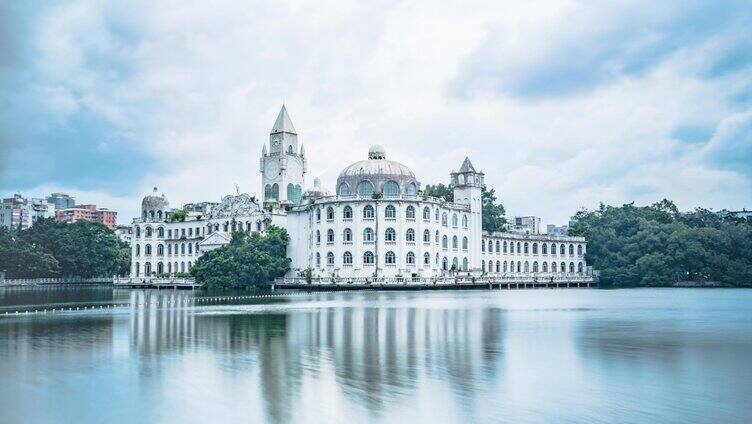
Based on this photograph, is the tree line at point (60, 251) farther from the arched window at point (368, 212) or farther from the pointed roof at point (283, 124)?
the arched window at point (368, 212)

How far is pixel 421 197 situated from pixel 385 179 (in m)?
5.22

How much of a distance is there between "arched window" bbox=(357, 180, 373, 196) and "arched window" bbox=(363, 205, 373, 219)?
2.45 metres

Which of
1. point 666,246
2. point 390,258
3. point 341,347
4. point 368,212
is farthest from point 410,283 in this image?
point 341,347

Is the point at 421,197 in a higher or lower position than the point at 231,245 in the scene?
higher

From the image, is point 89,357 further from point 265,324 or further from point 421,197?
point 421,197

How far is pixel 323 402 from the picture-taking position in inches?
704

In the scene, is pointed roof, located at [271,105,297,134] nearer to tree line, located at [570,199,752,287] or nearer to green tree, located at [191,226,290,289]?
green tree, located at [191,226,290,289]

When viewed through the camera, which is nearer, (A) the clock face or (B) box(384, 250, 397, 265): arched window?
(B) box(384, 250, 397, 265): arched window

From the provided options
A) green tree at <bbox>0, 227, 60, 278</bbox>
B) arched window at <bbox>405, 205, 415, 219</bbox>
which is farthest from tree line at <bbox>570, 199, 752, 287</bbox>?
green tree at <bbox>0, 227, 60, 278</bbox>

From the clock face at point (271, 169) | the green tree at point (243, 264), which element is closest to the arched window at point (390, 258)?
the green tree at point (243, 264)

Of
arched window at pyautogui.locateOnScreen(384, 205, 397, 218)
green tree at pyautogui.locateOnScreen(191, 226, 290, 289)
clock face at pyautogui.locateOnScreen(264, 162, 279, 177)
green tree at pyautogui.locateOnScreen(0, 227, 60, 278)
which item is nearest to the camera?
green tree at pyautogui.locateOnScreen(191, 226, 290, 289)

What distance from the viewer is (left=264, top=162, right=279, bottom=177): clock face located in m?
121

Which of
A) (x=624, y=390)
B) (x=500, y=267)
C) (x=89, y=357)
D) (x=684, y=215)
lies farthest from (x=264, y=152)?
(x=624, y=390)

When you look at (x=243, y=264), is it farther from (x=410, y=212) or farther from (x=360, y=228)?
(x=410, y=212)
